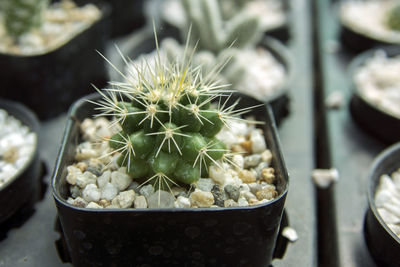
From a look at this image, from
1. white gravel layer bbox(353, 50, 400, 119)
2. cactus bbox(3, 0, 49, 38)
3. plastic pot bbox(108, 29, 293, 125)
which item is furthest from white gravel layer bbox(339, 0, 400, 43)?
cactus bbox(3, 0, 49, 38)

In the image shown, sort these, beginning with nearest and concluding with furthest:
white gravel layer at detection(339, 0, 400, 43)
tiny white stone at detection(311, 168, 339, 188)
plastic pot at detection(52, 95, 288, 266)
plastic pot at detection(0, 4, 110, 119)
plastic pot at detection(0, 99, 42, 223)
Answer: plastic pot at detection(52, 95, 288, 266) → plastic pot at detection(0, 99, 42, 223) → tiny white stone at detection(311, 168, 339, 188) → plastic pot at detection(0, 4, 110, 119) → white gravel layer at detection(339, 0, 400, 43)

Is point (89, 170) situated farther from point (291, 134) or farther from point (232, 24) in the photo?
point (232, 24)

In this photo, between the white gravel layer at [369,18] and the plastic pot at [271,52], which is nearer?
the plastic pot at [271,52]

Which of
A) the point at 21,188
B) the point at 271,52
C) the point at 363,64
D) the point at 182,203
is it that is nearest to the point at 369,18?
the point at 363,64

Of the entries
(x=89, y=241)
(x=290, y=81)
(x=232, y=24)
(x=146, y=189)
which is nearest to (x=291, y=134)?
(x=290, y=81)

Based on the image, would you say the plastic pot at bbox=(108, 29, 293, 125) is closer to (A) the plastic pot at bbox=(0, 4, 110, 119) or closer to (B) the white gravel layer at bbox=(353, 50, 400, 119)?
(A) the plastic pot at bbox=(0, 4, 110, 119)

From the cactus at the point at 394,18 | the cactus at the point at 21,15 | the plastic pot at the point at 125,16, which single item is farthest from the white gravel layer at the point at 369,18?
the cactus at the point at 21,15

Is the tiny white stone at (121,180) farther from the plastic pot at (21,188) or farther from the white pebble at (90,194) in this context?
the plastic pot at (21,188)
